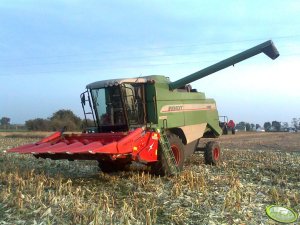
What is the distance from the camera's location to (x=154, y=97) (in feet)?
29.7

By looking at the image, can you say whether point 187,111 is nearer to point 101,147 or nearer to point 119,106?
point 119,106

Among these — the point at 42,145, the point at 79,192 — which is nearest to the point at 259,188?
the point at 79,192

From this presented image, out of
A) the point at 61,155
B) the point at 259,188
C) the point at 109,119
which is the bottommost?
the point at 259,188

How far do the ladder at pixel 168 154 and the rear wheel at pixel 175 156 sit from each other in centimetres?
6

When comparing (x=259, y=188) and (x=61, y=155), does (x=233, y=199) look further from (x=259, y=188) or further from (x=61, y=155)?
(x=61, y=155)

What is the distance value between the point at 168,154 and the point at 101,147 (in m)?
2.00

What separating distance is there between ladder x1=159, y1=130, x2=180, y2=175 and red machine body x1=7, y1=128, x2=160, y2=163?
0.50ft

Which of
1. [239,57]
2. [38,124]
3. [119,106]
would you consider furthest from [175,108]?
[38,124]

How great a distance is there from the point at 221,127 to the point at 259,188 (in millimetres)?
5795

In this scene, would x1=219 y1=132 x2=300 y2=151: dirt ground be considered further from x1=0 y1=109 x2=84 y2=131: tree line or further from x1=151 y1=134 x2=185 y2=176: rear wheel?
x1=0 y1=109 x2=84 y2=131: tree line

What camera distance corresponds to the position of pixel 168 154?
852 cm

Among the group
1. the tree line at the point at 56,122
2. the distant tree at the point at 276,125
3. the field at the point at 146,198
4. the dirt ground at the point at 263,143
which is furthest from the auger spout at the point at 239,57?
the distant tree at the point at 276,125

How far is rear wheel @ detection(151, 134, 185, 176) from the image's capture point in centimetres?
839

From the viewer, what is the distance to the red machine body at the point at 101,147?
7082mm
